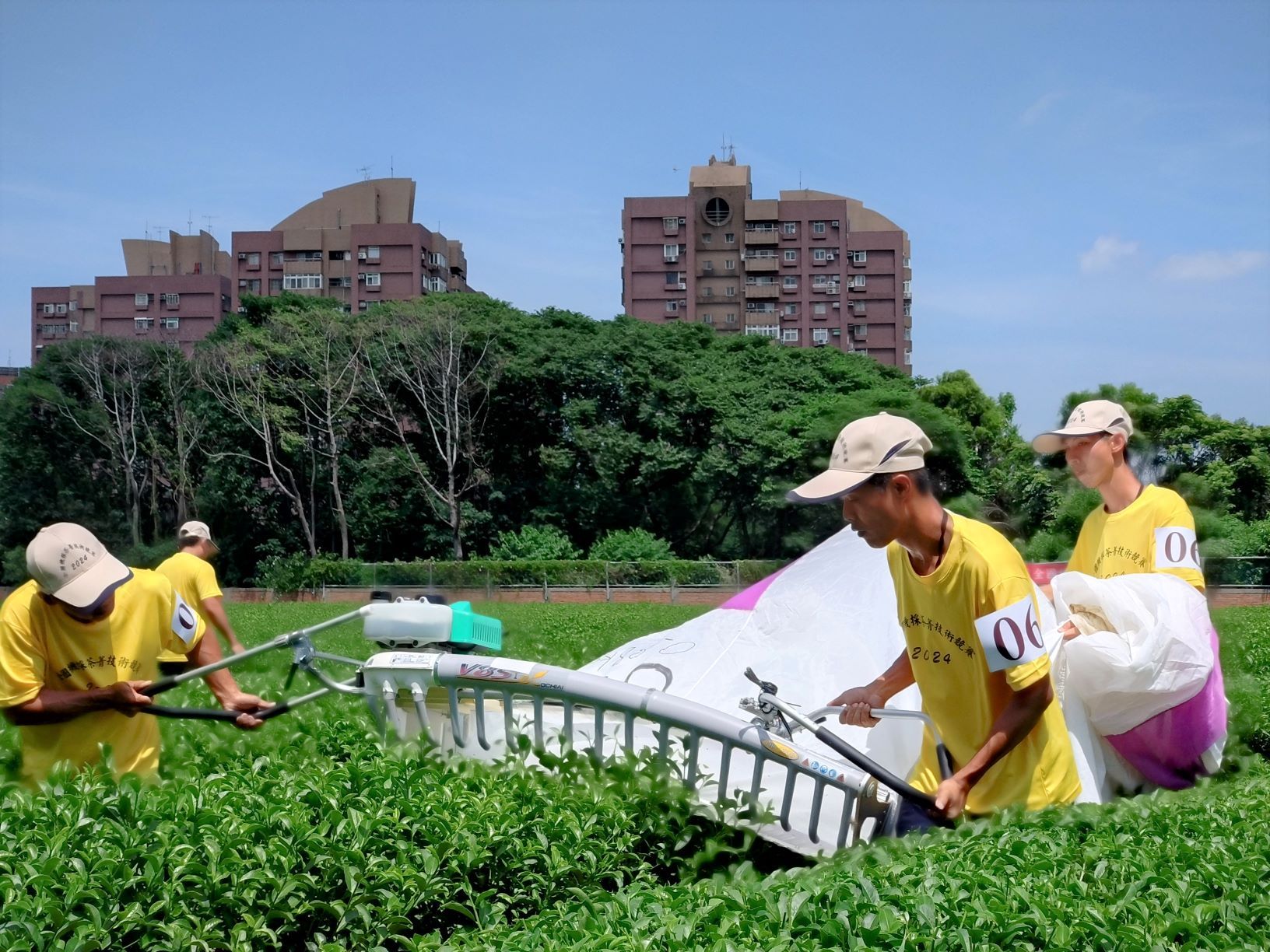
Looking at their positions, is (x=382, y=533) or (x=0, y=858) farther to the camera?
(x=382, y=533)

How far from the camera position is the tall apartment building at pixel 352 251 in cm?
6138

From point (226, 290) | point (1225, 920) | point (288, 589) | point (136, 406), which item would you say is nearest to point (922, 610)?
point (1225, 920)

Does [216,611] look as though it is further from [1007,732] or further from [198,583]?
[1007,732]

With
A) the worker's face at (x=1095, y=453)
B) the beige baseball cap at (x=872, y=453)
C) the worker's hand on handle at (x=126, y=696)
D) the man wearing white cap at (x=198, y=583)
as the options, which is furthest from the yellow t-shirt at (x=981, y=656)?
the man wearing white cap at (x=198, y=583)

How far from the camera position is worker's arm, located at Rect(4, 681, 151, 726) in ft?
12.7

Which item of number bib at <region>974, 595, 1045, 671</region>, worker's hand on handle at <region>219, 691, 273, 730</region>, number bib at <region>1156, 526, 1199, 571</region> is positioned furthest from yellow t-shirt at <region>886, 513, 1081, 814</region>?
worker's hand on handle at <region>219, 691, 273, 730</region>

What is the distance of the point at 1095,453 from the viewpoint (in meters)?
5.17

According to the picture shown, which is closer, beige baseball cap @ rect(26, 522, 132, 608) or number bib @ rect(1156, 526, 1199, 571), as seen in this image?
beige baseball cap @ rect(26, 522, 132, 608)

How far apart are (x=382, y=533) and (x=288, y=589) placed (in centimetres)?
529

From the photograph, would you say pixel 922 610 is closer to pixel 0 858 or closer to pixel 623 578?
pixel 0 858

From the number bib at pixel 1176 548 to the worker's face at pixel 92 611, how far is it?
3741 mm

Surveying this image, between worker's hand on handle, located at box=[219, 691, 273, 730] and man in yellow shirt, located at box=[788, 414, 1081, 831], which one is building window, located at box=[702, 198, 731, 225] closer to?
worker's hand on handle, located at box=[219, 691, 273, 730]

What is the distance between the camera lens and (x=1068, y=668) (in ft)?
15.1

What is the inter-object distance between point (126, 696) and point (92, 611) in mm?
281
